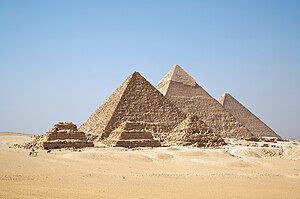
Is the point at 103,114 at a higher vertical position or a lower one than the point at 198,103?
lower

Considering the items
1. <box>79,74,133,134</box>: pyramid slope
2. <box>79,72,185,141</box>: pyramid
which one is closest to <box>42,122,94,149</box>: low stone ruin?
<box>79,74,133,134</box>: pyramid slope

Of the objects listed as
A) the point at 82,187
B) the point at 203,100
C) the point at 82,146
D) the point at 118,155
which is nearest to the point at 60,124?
the point at 82,146

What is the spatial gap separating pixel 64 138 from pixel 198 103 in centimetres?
3620

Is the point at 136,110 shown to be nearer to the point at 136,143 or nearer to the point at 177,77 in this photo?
the point at 136,143

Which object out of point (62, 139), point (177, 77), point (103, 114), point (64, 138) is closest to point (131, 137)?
point (64, 138)

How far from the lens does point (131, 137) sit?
31.9 meters

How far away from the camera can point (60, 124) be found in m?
30.5

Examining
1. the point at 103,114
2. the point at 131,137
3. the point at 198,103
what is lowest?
the point at 131,137

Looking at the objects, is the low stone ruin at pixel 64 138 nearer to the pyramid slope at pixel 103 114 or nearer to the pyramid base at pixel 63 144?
the pyramid base at pixel 63 144

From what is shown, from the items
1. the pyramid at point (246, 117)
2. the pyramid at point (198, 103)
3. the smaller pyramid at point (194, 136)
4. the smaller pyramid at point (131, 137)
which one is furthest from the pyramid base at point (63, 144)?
the pyramid at point (246, 117)

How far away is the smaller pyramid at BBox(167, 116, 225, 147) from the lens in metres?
34.2

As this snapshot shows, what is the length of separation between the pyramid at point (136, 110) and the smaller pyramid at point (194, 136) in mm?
7624

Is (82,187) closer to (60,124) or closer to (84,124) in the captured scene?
(60,124)

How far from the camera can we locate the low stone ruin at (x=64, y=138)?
93.1ft
